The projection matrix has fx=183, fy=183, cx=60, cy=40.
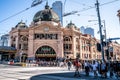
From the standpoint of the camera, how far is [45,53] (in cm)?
6462

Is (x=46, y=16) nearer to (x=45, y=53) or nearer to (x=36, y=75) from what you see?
(x=45, y=53)

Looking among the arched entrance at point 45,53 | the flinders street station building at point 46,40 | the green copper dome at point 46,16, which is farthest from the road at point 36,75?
the green copper dome at point 46,16

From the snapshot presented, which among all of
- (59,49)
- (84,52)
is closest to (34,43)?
(59,49)

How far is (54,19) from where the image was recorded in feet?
241

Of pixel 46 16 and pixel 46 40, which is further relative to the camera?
pixel 46 16

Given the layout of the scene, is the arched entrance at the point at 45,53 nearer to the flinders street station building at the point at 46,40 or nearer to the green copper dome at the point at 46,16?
the flinders street station building at the point at 46,40

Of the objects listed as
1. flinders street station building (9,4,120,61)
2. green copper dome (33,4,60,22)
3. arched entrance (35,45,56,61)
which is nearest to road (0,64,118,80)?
arched entrance (35,45,56,61)

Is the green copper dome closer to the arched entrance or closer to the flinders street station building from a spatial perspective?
the flinders street station building

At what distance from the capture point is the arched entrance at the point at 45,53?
64494 millimetres

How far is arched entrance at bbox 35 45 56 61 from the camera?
6449cm

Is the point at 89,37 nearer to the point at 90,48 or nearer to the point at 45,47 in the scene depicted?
the point at 90,48

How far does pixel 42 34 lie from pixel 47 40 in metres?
2.97

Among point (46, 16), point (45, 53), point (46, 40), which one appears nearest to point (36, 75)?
point (45, 53)

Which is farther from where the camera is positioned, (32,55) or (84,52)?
(84,52)
